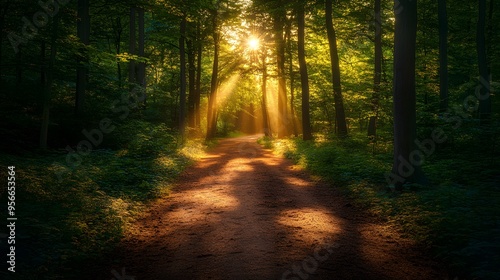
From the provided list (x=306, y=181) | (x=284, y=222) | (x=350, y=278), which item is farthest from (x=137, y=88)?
(x=350, y=278)

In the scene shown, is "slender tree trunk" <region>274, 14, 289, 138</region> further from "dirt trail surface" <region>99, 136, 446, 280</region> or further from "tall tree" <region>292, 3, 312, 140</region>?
"dirt trail surface" <region>99, 136, 446, 280</region>

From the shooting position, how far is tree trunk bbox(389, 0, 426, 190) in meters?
7.96

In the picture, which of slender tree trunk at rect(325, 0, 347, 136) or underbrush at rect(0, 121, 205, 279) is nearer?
underbrush at rect(0, 121, 205, 279)

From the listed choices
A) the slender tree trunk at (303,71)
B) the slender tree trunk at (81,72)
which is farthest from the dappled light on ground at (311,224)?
the slender tree trunk at (303,71)

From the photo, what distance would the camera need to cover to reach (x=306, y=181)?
11039mm

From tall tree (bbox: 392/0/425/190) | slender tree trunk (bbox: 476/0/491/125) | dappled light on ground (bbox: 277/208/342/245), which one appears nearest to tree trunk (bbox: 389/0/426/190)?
tall tree (bbox: 392/0/425/190)

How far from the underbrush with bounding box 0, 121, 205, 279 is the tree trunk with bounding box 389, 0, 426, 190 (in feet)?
23.3

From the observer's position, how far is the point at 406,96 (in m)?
8.04

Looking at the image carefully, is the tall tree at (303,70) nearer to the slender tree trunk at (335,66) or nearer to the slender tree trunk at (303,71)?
the slender tree trunk at (303,71)

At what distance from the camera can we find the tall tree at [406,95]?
7957 millimetres

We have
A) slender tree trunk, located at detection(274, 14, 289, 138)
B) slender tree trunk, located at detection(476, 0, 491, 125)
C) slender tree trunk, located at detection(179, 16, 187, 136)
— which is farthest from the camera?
slender tree trunk, located at detection(274, 14, 289, 138)

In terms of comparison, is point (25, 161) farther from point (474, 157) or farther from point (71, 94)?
point (474, 157)

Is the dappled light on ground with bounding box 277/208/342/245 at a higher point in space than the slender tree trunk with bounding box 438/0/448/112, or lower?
lower

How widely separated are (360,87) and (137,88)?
15.1 meters
